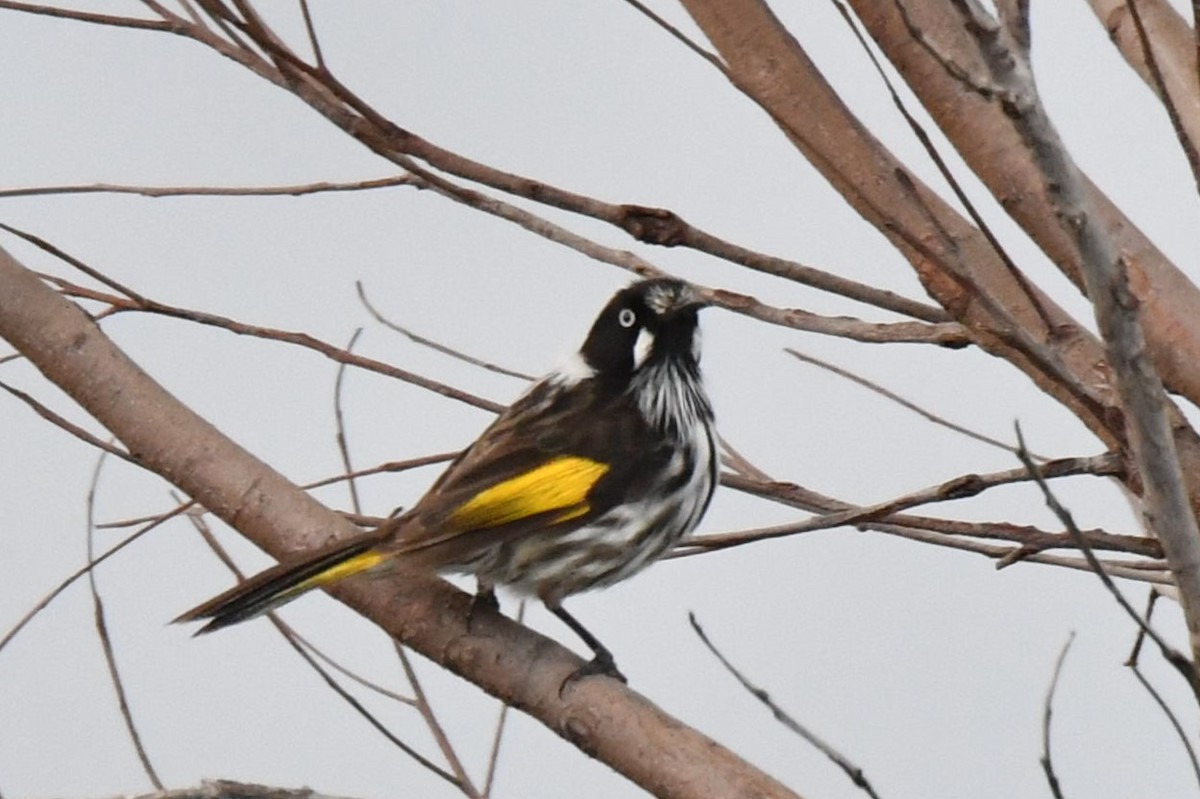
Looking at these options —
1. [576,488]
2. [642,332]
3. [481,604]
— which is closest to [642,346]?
[642,332]

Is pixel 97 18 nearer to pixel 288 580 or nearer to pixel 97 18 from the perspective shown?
pixel 97 18

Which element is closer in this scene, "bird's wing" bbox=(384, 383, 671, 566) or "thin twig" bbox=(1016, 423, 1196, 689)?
"thin twig" bbox=(1016, 423, 1196, 689)

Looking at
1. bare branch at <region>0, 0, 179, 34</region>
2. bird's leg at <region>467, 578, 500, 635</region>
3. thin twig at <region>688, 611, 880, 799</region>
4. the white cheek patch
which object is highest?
the white cheek patch

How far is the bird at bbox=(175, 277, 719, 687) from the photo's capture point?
2.71m

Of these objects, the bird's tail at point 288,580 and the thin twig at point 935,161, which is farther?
the bird's tail at point 288,580

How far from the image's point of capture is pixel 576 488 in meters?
3.08

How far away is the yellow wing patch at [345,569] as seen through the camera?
2641 millimetres

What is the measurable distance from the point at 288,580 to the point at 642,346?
1126mm

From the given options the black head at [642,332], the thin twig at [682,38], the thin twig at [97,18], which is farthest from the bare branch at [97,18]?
the black head at [642,332]

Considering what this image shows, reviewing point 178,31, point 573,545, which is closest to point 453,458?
point 573,545

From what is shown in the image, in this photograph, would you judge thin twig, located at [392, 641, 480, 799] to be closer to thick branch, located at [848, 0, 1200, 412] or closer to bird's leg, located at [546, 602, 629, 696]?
bird's leg, located at [546, 602, 629, 696]

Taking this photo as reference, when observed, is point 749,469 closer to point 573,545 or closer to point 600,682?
point 573,545

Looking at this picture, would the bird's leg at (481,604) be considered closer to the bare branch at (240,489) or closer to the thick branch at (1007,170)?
the bare branch at (240,489)

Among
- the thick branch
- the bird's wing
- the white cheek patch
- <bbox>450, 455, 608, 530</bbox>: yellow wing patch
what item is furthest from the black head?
the thick branch
